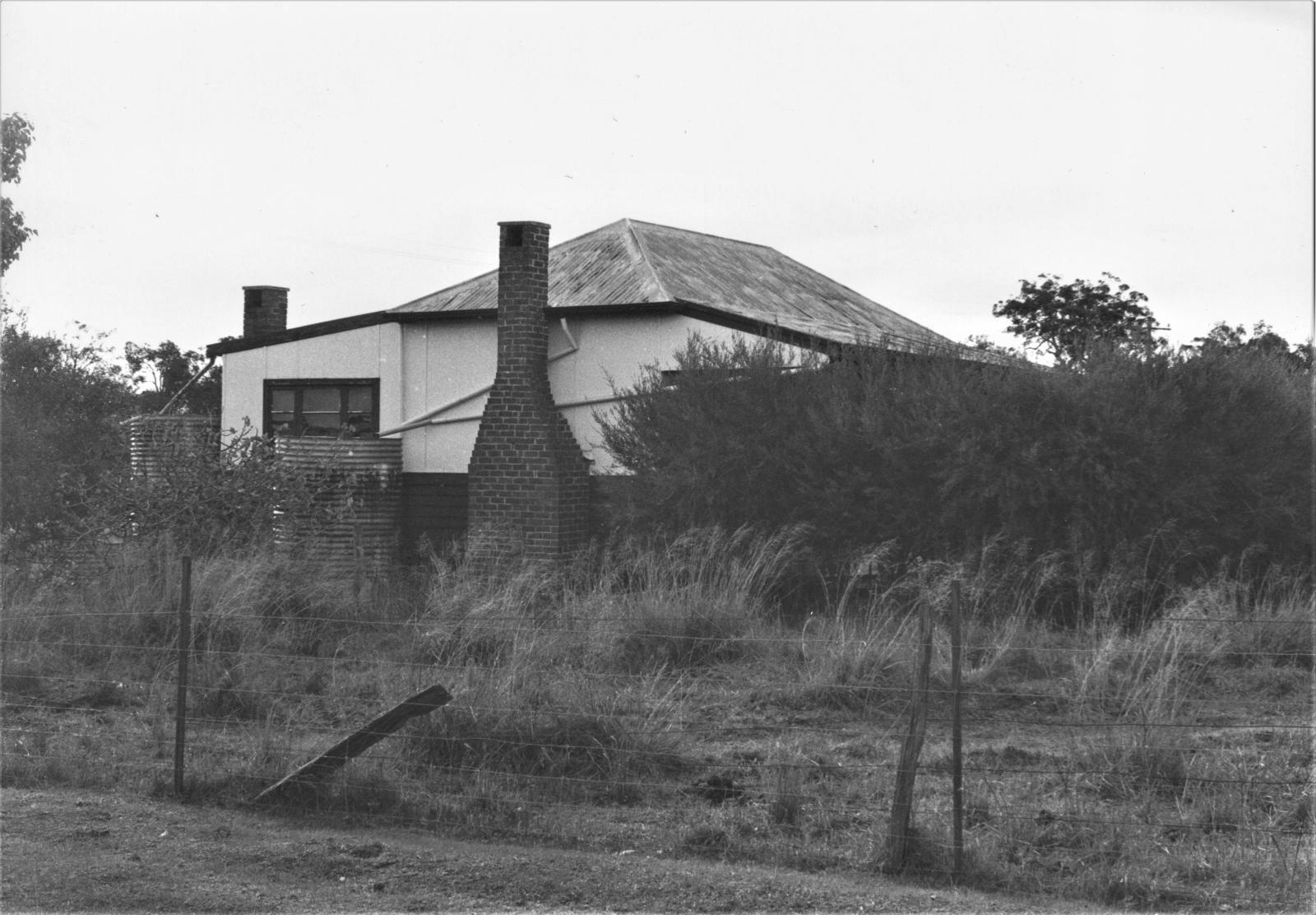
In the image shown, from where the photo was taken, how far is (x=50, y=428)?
21500 millimetres

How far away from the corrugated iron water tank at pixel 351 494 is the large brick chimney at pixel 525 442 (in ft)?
5.49

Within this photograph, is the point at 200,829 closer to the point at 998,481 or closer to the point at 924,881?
the point at 924,881

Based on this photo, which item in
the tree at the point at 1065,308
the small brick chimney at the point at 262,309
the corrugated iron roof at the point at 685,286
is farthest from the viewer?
the tree at the point at 1065,308

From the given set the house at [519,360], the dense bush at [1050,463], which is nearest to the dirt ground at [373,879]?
the dense bush at [1050,463]

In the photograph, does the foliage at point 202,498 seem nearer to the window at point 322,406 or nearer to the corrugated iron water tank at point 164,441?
the corrugated iron water tank at point 164,441

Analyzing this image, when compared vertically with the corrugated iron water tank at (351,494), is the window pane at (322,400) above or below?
above

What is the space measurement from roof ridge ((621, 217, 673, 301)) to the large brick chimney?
1.51 metres

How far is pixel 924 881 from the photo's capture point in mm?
6555

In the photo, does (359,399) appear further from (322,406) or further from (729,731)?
(729,731)

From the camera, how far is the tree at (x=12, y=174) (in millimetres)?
20344

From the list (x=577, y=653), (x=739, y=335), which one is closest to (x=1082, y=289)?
(x=739, y=335)

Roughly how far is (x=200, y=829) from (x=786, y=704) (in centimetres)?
444

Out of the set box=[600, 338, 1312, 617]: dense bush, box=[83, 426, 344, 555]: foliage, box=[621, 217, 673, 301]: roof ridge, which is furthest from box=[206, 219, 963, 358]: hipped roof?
box=[83, 426, 344, 555]: foliage

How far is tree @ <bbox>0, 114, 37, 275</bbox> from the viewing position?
20344 mm
